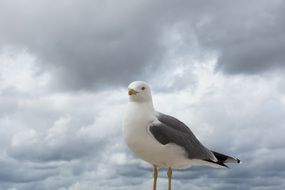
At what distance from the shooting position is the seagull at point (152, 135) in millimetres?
11773

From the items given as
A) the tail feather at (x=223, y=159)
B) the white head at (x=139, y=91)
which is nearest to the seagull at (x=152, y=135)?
the white head at (x=139, y=91)

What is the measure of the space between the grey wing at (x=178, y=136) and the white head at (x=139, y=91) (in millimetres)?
775

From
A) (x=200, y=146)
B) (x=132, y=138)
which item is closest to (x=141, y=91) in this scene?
(x=132, y=138)

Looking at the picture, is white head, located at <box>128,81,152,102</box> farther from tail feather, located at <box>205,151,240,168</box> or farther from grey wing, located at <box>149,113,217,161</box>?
tail feather, located at <box>205,151,240,168</box>

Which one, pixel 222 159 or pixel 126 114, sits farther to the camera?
pixel 222 159

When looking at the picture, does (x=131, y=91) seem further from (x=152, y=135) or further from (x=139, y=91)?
(x=152, y=135)

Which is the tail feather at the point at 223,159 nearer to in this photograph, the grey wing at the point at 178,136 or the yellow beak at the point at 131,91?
the grey wing at the point at 178,136

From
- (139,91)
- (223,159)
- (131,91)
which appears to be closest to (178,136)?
(139,91)

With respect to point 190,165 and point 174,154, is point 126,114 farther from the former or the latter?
point 190,165

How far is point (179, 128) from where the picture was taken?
1284cm

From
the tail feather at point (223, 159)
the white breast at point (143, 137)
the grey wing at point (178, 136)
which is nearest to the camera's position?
the white breast at point (143, 137)

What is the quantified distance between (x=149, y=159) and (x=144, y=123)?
0.99 metres

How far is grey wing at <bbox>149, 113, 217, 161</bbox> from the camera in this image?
11.9 meters

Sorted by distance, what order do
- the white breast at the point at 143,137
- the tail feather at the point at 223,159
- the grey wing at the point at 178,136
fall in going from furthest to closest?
the tail feather at the point at 223,159 → the grey wing at the point at 178,136 → the white breast at the point at 143,137
